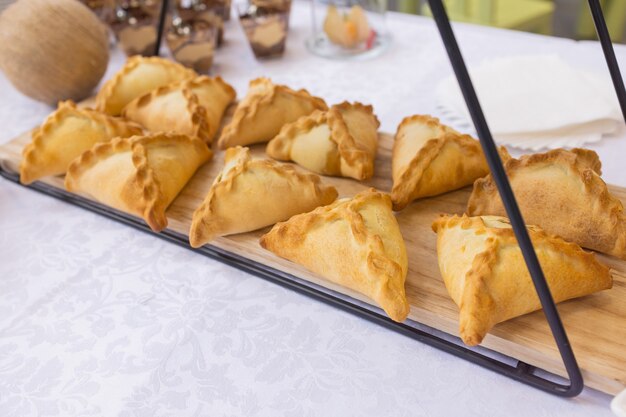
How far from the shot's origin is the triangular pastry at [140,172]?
0.87m

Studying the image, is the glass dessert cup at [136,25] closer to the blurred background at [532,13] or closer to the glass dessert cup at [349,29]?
the glass dessert cup at [349,29]

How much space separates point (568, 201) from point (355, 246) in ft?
0.85

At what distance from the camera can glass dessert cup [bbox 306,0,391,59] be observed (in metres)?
1.42

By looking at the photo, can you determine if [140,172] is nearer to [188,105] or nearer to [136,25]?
[188,105]

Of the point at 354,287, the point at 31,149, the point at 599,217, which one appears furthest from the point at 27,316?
the point at 599,217

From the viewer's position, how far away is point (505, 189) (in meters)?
0.53

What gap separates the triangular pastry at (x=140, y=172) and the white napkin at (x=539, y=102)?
53 centimetres

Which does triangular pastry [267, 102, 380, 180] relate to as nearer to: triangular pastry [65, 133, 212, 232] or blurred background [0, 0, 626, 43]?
triangular pastry [65, 133, 212, 232]

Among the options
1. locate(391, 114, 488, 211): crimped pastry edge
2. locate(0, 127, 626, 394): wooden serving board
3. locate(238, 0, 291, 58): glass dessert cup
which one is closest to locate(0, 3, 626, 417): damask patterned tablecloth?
locate(0, 127, 626, 394): wooden serving board

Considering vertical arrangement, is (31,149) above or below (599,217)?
below

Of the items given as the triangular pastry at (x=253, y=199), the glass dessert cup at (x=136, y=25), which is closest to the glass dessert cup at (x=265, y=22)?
the glass dessert cup at (x=136, y=25)

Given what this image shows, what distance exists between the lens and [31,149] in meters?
0.98

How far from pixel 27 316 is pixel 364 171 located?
0.50 m

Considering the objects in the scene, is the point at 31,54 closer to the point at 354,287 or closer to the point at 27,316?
the point at 27,316
